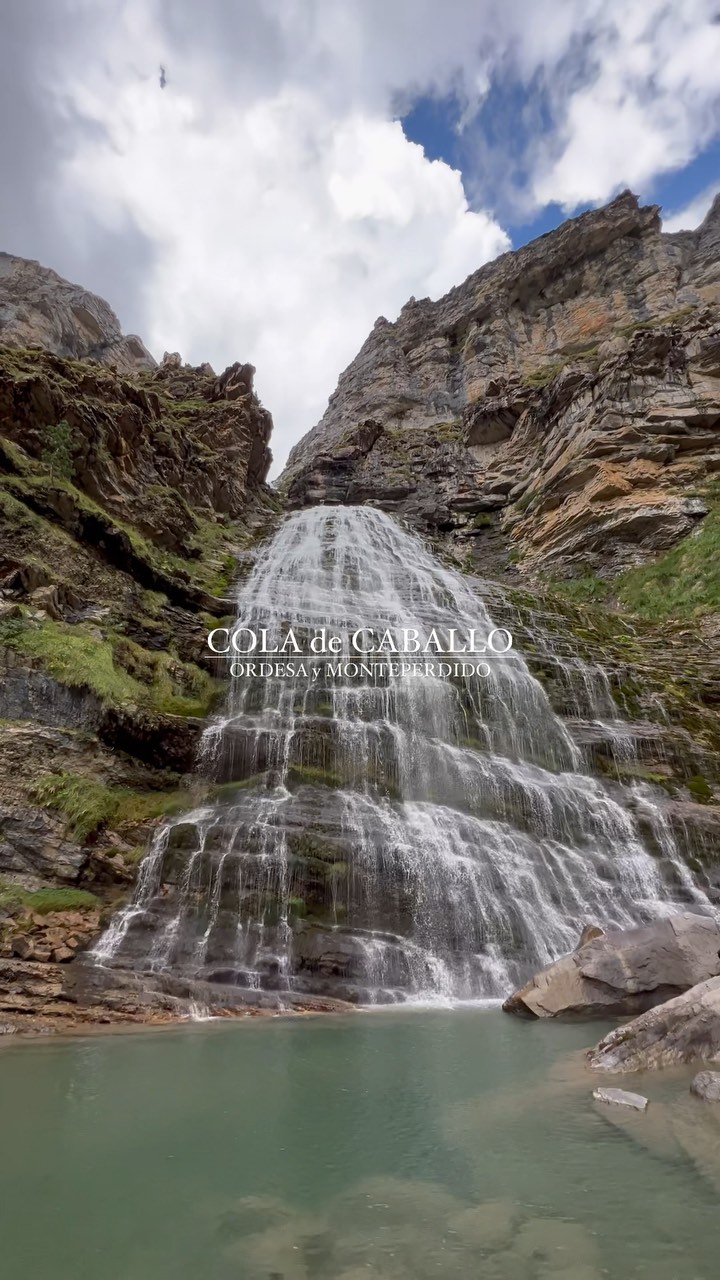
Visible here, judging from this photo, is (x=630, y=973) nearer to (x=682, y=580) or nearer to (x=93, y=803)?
(x=93, y=803)

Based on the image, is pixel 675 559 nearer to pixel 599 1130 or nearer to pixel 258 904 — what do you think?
pixel 258 904

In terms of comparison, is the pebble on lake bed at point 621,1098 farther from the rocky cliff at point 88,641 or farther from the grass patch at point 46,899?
the grass patch at point 46,899

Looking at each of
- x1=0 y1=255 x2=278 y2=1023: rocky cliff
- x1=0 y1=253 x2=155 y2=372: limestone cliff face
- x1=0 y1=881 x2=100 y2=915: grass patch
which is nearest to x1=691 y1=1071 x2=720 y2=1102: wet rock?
x1=0 y1=255 x2=278 y2=1023: rocky cliff

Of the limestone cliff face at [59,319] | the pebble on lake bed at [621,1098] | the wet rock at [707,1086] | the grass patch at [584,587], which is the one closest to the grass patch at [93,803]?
the pebble on lake bed at [621,1098]

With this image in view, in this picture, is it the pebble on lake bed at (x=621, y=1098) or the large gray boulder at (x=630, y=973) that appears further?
the large gray boulder at (x=630, y=973)

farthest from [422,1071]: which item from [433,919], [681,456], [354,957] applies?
[681,456]

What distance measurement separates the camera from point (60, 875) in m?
12.0

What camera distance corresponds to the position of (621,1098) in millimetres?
5441

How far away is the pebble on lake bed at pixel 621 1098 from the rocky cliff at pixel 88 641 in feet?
25.0

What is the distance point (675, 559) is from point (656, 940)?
25761 millimetres

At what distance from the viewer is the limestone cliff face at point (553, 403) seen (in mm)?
35688

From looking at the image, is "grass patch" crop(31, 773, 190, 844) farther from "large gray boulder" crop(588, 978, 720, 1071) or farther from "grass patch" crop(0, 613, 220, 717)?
"large gray boulder" crop(588, 978, 720, 1071)

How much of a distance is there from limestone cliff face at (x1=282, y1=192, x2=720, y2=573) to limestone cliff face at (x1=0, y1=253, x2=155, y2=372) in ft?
77.7

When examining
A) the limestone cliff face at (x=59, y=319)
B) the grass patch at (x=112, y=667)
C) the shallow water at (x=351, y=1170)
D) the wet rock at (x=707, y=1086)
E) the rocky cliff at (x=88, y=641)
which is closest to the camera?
the shallow water at (x=351, y=1170)
